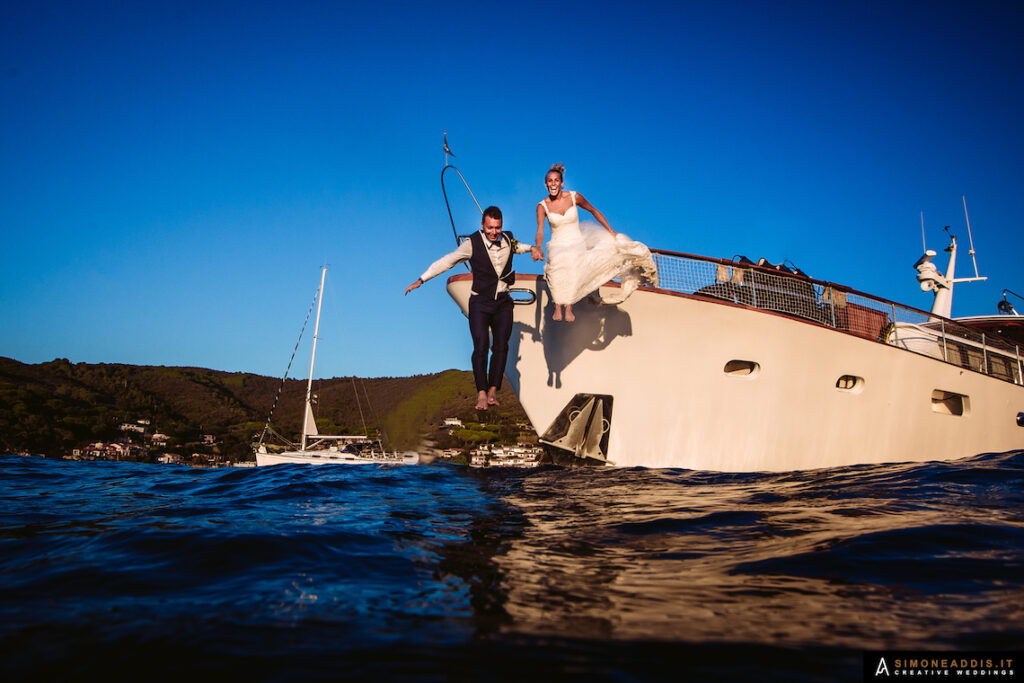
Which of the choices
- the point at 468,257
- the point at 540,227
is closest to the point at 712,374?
the point at 540,227

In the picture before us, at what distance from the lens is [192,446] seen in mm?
31375

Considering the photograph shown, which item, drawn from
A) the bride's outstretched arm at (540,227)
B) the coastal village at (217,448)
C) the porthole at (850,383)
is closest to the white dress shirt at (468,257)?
the bride's outstretched arm at (540,227)

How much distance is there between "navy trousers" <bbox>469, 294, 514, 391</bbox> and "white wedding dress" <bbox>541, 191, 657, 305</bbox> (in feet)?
2.30

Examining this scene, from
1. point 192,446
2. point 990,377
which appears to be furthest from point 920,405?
point 192,446

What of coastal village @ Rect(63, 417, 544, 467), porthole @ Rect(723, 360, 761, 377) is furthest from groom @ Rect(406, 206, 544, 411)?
coastal village @ Rect(63, 417, 544, 467)

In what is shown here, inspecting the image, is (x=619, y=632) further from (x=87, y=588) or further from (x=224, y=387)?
(x=224, y=387)

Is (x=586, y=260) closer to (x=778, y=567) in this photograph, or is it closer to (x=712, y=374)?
(x=712, y=374)

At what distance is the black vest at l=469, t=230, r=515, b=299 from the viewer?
638 cm

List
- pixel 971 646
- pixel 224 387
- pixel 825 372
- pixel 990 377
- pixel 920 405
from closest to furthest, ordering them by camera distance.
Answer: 1. pixel 971 646
2. pixel 825 372
3. pixel 920 405
4. pixel 990 377
5. pixel 224 387

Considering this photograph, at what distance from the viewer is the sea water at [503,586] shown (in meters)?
1.30

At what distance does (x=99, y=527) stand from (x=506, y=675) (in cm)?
286

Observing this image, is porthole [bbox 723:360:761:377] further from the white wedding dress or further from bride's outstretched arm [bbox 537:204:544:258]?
bride's outstretched arm [bbox 537:204:544:258]

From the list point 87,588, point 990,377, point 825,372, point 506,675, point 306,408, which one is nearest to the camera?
point 506,675

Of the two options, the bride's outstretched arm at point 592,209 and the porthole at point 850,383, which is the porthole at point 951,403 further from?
the bride's outstretched arm at point 592,209
